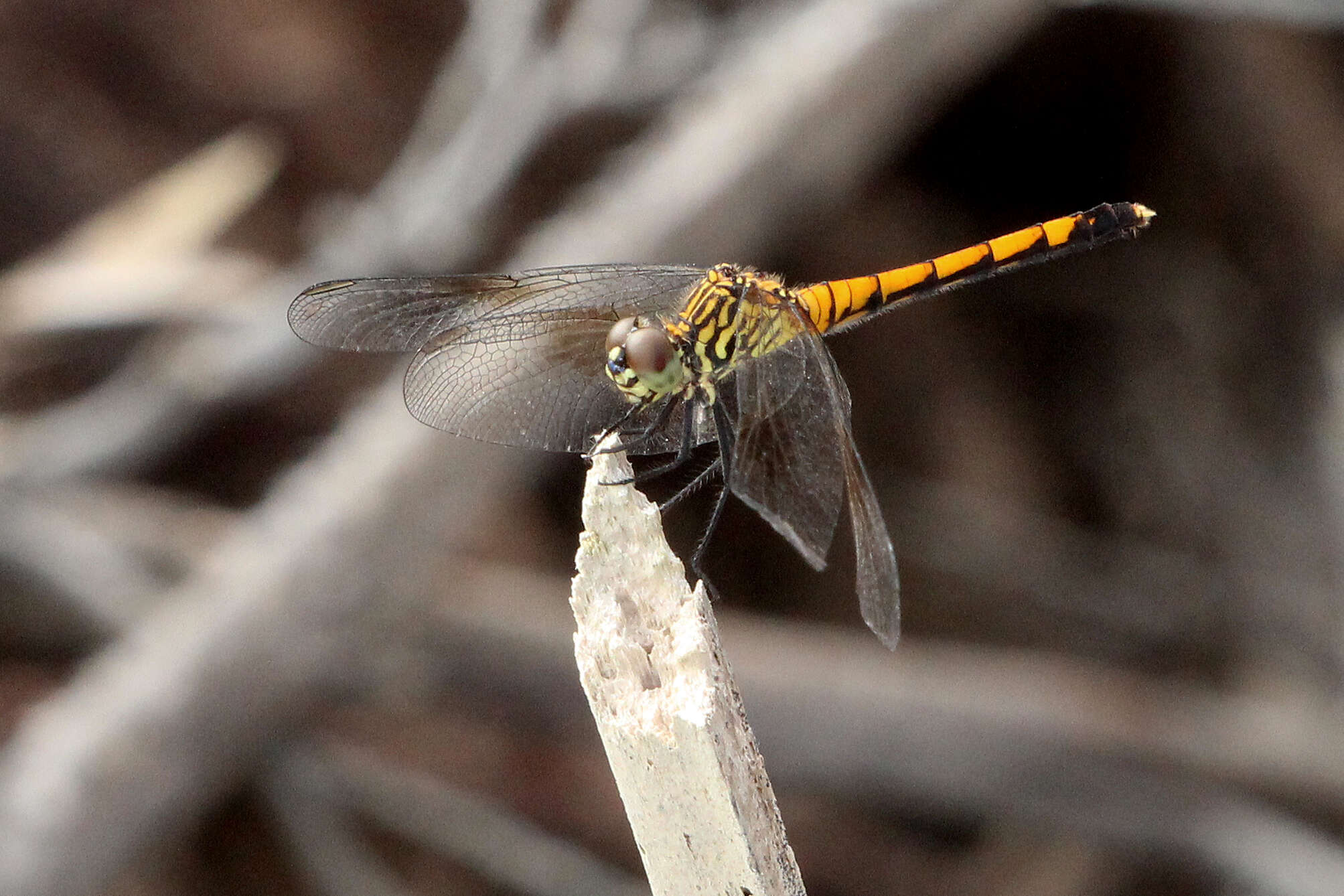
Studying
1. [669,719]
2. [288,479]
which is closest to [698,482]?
[669,719]

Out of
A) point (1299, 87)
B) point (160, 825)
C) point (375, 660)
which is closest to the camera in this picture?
point (160, 825)

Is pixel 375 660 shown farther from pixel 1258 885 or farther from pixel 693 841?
pixel 1258 885

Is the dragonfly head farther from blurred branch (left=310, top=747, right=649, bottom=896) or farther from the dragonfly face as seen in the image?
blurred branch (left=310, top=747, right=649, bottom=896)

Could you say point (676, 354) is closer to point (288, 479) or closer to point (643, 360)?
point (643, 360)

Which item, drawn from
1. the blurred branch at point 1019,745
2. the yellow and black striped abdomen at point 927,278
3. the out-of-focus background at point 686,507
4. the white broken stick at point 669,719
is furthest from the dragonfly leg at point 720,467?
the blurred branch at point 1019,745

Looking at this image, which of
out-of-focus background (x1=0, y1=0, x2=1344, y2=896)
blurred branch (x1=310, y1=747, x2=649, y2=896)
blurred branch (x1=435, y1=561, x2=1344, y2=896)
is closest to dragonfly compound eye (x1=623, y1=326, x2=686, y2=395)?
out-of-focus background (x1=0, y1=0, x2=1344, y2=896)

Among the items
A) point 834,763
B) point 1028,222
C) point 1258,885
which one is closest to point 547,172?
point 1028,222
